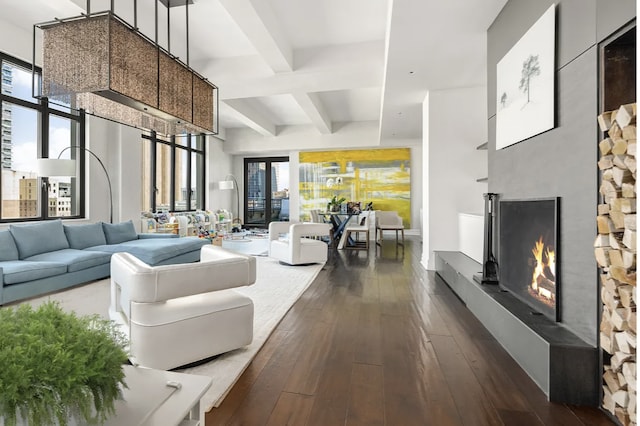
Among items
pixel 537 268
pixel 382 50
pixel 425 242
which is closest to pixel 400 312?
pixel 537 268

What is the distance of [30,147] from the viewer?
4781mm

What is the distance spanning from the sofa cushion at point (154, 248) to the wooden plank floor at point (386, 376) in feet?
7.32

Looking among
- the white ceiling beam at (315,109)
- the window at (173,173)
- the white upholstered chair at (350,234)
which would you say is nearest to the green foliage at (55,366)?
the white ceiling beam at (315,109)

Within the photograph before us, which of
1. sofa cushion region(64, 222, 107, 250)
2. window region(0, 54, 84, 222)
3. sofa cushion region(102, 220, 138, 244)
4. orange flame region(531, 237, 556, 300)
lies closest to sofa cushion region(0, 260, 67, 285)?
sofa cushion region(64, 222, 107, 250)

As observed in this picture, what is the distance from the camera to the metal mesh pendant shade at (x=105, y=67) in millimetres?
2328

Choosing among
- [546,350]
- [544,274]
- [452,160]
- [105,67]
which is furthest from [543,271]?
[105,67]

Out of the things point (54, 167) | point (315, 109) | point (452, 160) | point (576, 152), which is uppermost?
point (315, 109)

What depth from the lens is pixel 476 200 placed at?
458cm

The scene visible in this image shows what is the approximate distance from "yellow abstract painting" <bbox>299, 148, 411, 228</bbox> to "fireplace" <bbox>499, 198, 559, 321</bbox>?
693 cm

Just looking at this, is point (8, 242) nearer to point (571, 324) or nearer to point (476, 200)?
point (571, 324)

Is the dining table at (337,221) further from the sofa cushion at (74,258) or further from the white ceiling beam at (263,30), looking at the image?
the sofa cushion at (74,258)

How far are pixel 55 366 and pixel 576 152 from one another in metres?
2.26

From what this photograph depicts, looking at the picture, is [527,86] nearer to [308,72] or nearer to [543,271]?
[543,271]

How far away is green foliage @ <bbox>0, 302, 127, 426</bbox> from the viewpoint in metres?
0.65
